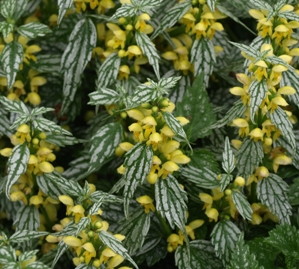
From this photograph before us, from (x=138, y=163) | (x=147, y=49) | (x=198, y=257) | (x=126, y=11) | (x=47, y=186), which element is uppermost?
(x=126, y=11)

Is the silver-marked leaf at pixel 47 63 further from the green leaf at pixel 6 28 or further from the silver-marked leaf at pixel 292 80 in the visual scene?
the silver-marked leaf at pixel 292 80

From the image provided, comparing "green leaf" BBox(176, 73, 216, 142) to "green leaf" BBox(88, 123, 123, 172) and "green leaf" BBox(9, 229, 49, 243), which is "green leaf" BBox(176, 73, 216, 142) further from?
"green leaf" BBox(9, 229, 49, 243)

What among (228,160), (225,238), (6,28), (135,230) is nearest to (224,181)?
(228,160)

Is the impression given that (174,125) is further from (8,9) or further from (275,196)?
(8,9)

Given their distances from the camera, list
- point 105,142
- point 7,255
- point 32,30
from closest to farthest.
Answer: point 7,255
point 105,142
point 32,30

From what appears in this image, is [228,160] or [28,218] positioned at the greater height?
[228,160]

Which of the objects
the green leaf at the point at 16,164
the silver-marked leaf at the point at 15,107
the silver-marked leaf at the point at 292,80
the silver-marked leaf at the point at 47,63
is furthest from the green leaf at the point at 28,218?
the silver-marked leaf at the point at 292,80

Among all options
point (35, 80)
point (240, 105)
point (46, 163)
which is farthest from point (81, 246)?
point (35, 80)
